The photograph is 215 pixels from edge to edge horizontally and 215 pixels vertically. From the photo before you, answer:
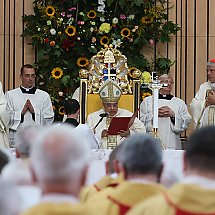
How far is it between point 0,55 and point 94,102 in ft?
8.33

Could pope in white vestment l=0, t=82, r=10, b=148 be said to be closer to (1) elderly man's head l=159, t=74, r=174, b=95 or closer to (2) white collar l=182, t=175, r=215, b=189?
(1) elderly man's head l=159, t=74, r=174, b=95

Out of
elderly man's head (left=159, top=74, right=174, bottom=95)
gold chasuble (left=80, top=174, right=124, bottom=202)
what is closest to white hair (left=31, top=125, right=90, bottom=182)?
gold chasuble (left=80, top=174, right=124, bottom=202)

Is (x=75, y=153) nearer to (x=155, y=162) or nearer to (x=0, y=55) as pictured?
(x=155, y=162)

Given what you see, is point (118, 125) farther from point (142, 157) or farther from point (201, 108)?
point (142, 157)

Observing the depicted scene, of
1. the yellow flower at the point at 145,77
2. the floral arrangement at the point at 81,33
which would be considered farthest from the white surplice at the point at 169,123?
the floral arrangement at the point at 81,33

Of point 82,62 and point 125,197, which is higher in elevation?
point 82,62

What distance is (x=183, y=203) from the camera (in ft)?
9.59

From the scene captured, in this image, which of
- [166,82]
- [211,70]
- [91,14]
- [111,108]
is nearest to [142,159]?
[111,108]

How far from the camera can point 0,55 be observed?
1144 centimetres

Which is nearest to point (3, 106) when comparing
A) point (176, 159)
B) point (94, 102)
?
point (94, 102)

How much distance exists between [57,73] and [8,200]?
27.4 ft

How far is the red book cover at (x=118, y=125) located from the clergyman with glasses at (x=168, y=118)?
1503mm

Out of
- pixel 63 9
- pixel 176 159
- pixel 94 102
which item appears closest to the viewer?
pixel 176 159

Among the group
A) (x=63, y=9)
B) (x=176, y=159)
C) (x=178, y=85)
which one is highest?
(x=63, y=9)
